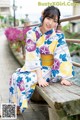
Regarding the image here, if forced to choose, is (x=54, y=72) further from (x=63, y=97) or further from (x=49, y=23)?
(x=63, y=97)

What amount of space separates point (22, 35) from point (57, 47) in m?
4.65

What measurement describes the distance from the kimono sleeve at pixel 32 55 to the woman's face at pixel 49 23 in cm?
15

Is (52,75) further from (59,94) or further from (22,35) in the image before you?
(22,35)

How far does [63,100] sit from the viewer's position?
7.31 ft

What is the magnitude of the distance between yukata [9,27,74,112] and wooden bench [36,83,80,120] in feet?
0.62

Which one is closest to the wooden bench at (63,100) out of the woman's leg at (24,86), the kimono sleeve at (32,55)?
the woman's leg at (24,86)

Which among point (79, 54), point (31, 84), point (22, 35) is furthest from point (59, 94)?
point (79, 54)

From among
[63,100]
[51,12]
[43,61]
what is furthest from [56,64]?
→ [63,100]

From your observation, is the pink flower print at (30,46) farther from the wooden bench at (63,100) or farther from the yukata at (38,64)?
the wooden bench at (63,100)

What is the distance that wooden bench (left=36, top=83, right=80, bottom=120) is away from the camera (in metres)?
2.18

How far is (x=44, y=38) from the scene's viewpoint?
10.3ft

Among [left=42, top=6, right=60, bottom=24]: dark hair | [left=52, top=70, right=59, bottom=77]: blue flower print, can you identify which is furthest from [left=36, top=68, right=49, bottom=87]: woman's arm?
[left=42, top=6, right=60, bottom=24]: dark hair

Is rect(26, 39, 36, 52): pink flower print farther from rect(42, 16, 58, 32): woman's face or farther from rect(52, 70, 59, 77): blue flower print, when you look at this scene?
rect(52, 70, 59, 77): blue flower print

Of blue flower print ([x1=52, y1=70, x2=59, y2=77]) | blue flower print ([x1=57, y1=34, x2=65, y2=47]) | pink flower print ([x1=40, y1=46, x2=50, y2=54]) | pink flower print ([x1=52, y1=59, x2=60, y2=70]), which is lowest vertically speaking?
blue flower print ([x1=52, y1=70, x2=59, y2=77])
